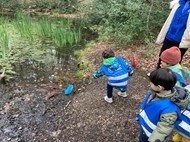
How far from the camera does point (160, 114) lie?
5.85ft

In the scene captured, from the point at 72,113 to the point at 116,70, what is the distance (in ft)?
3.22

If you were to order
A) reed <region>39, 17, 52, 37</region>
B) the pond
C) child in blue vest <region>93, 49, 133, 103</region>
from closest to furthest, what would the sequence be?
1. child in blue vest <region>93, 49, 133, 103</region>
2. the pond
3. reed <region>39, 17, 52, 37</region>

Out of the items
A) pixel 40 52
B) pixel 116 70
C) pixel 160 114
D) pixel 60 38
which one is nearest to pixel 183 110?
pixel 160 114

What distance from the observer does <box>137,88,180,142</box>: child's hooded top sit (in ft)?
5.71

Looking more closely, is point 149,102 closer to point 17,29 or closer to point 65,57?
point 65,57

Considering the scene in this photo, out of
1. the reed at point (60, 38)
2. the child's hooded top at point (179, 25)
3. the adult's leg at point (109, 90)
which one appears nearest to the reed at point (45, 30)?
the reed at point (60, 38)

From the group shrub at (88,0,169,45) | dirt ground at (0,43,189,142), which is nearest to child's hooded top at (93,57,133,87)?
dirt ground at (0,43,189,142)

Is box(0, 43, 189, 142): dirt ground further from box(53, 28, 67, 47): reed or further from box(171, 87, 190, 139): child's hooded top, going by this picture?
box(53, 28, 67, 47): reed

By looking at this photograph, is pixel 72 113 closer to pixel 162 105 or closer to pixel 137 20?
pixel 162 105

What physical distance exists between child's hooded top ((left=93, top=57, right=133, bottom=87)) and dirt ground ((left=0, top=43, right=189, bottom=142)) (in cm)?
50

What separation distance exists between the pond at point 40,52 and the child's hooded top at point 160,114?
278cm

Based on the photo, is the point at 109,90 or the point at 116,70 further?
the point at 109,90

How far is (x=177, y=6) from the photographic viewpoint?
3.07m

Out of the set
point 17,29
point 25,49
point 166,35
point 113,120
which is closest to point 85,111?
point 113,120
